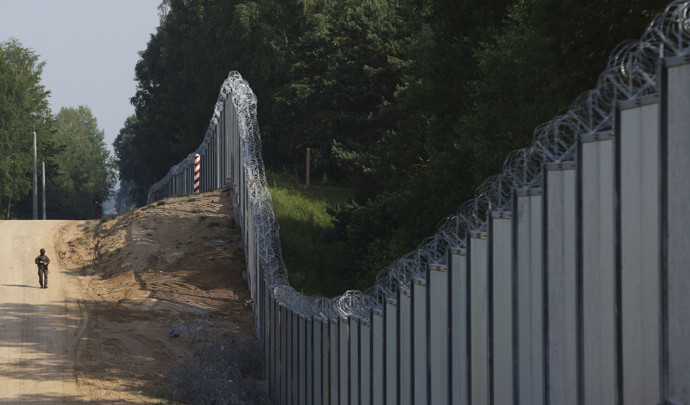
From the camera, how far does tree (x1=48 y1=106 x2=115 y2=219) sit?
287 feet

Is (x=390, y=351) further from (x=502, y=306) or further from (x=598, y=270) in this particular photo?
(x=598, y=270)

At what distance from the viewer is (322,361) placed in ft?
41.3

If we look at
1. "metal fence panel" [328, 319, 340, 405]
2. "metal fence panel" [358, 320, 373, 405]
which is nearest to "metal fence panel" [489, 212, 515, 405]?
"metal fence panel" [358, 320, 373, 405]

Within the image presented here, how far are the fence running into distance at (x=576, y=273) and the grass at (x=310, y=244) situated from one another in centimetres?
1763

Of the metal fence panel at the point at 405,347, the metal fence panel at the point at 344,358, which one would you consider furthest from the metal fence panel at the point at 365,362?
the metal fence panel at the point at 405,347

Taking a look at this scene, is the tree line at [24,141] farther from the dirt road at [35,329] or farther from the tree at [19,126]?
the dirt road at [35,329]

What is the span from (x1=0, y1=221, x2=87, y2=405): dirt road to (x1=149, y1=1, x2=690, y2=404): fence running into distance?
810 cm

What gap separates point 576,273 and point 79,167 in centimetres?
10839

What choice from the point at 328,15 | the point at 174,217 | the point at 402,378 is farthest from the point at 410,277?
the point at 328,15

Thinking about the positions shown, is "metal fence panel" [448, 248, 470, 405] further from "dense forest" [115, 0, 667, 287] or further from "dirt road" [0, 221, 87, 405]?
"dirt road" [0, 221, 87, 405]

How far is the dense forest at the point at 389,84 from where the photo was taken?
16422 mm

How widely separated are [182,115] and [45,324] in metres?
47.4

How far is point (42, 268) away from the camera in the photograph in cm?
2384

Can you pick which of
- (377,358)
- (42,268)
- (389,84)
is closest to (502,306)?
(377,358)
